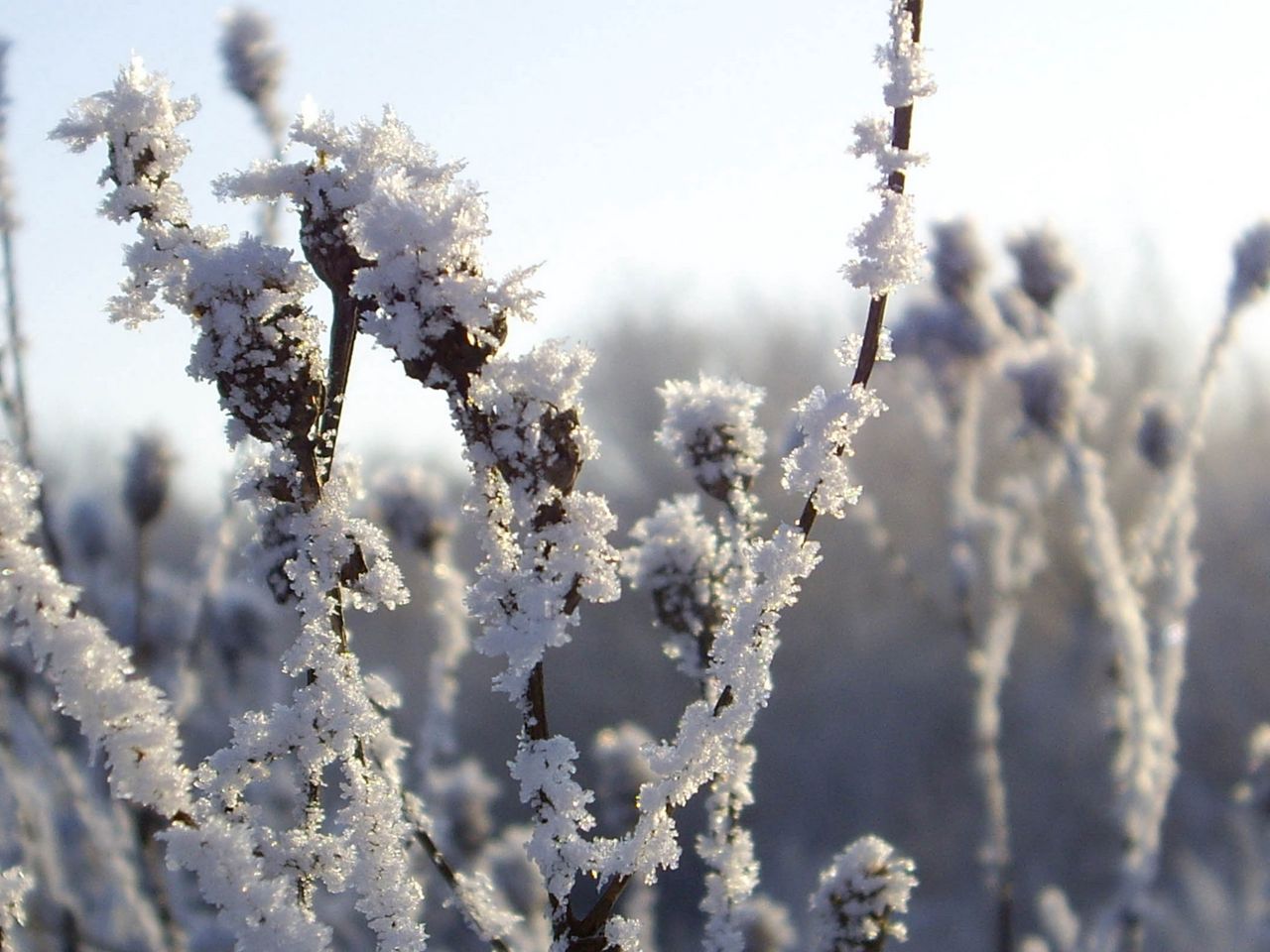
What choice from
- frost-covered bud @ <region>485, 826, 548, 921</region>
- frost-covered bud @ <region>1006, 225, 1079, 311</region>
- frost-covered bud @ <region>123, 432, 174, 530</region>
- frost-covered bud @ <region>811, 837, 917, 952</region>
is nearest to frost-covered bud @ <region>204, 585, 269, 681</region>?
frost-covered bud @ <region>123, 432, 174, 530</region>

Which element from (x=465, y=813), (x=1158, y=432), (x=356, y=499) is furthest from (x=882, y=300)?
(x=465, y=813)

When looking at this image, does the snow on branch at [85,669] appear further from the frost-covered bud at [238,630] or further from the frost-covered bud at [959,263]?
the frost-covered bud at [238,630]

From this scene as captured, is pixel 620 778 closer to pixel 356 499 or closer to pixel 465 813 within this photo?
pixel 465 813

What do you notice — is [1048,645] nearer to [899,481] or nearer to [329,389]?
[899,481]

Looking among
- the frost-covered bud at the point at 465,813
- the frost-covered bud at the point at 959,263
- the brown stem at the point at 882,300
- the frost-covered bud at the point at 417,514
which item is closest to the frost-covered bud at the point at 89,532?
the frost-covered bud at the point at 465,813

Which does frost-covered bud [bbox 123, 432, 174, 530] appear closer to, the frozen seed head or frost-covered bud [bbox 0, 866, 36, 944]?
the frozen seed head

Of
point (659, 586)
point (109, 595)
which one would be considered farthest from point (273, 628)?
point (659, 586)
